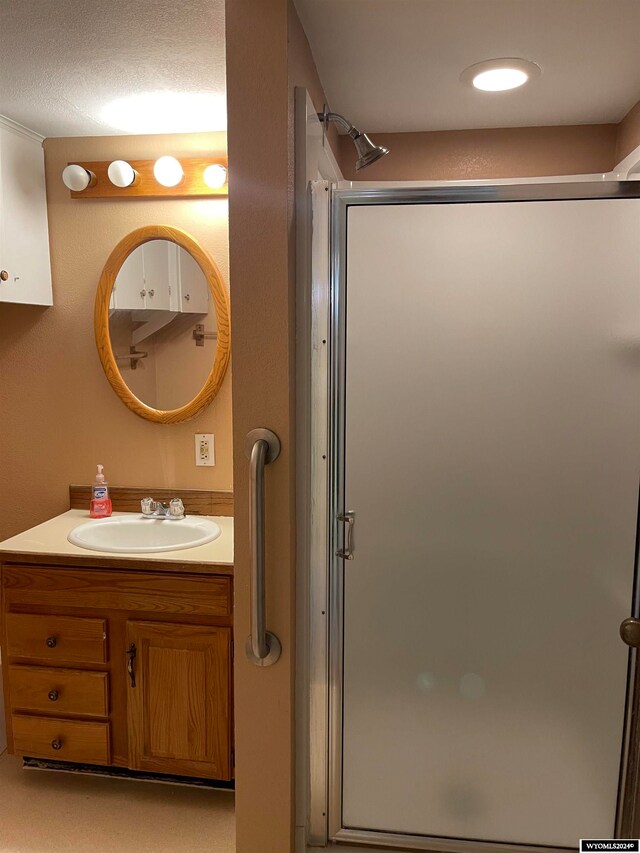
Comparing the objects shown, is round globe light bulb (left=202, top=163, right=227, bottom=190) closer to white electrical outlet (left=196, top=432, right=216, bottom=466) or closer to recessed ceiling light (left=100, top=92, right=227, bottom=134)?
recessed ceiling light (left=100, top=92, right=227, bottom=134)

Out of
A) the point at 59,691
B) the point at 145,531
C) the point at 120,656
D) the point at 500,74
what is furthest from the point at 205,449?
the point at 500,74

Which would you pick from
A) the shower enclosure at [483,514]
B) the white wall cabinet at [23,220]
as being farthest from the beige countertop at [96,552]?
the white wall cabinet at [23,220]

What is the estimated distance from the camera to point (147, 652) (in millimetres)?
2096

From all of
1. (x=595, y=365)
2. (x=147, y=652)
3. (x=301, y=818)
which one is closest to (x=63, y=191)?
(x=147, y=652)

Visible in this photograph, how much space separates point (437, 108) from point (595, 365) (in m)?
1.04

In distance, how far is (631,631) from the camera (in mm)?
1494

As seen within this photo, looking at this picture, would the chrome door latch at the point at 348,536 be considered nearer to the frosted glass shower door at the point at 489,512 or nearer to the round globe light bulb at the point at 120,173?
the frosted glass shower door at the point at 489,512

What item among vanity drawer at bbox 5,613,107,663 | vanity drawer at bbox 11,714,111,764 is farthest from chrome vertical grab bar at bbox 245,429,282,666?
vanity drawer at bbox 11,714,111,764

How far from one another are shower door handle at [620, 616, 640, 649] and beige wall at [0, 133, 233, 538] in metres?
1.48

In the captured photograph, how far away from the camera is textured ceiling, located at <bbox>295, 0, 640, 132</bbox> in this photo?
141cm

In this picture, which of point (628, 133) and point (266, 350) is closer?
point (266, 350)

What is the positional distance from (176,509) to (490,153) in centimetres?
169

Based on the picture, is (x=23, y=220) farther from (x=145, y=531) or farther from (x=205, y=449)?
(x=145, y=531)

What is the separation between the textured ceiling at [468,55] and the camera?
1.41 metres
